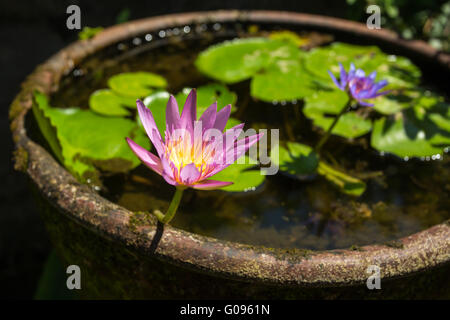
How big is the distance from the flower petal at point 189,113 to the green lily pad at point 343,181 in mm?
508

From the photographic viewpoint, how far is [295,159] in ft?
3.69

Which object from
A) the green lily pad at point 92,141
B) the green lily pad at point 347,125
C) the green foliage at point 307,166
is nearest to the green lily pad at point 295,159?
the green foliage at point 307,166

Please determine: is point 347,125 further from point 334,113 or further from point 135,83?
point 135,83

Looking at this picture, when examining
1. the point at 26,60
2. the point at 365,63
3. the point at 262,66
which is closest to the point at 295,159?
the point at 262,66

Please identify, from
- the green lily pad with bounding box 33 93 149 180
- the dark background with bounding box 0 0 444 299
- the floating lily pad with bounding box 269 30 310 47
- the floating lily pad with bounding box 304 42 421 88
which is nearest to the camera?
the green lily pad with bounding box 33 93 149 180

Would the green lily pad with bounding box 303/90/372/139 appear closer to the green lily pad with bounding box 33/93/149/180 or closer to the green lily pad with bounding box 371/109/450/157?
the green lily pad with bounding box 371/109/450/157

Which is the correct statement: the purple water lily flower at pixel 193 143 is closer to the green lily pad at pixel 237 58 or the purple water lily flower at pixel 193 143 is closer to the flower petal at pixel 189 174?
the flower petal at pixel 189 174

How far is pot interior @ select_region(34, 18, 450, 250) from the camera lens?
99 centimetres

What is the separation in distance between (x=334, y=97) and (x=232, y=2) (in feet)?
2.82

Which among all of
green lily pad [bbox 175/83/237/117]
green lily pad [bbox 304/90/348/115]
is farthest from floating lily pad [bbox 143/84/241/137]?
green lily pad [bbox 304/90/348/115]

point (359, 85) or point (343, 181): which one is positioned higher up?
point (359, 85)

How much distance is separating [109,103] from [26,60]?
725 millimetres

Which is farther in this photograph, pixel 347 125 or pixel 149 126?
pixel 347 125

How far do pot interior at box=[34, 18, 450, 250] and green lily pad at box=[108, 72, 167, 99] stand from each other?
49 mm
